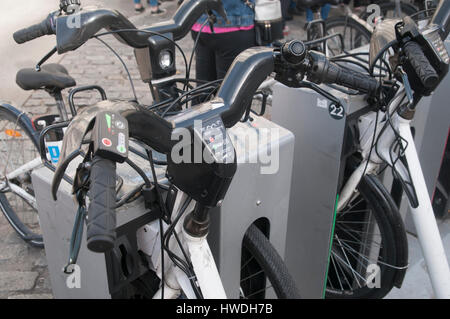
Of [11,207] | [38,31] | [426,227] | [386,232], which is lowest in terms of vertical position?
[11,207]

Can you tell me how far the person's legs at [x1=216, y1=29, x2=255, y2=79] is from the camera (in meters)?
3.11

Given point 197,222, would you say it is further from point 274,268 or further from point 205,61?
point 205,61

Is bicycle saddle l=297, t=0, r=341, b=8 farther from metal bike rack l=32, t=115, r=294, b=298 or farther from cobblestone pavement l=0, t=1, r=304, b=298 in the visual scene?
metal bike rack l=32, t=115, r=294, b=298

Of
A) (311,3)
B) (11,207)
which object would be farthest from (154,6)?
(11,207)

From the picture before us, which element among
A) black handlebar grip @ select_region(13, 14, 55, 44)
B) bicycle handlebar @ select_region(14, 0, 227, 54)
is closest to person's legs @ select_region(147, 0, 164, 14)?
bicycle handlebar @ select_region(14, 0, 227, 54)

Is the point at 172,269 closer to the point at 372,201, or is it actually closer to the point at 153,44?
the point at 153,44

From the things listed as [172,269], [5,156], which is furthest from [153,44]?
[5,156]

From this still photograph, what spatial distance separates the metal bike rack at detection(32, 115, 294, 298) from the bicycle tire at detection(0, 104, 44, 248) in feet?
3.89

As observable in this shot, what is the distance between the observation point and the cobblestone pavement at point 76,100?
9.25ft

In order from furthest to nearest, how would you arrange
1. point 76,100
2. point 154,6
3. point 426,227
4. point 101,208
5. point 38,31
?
point 154,6 < point 76,100 < point 426,227 < point 38,31 < point 101,208

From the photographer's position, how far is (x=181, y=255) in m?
1.50

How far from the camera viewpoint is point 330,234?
7.39 feet

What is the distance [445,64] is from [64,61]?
5.49 m

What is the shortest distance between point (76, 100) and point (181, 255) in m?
3.83
